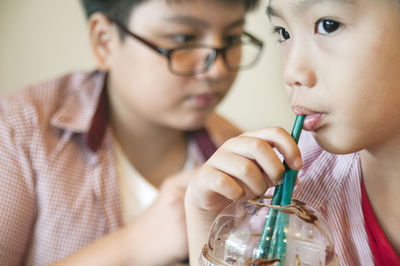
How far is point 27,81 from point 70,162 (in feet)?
2.09

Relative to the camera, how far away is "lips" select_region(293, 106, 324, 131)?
17.0 inches

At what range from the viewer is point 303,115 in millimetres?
440

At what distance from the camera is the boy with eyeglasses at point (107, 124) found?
816 millimetres

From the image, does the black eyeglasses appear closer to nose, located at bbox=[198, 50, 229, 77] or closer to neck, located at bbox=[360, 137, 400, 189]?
nose, located at bbox=[198, 50, 229, 77]

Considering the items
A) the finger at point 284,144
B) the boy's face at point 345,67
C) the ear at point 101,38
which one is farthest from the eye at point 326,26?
the ear at point 101,38

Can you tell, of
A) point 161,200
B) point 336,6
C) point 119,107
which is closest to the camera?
point 336,6

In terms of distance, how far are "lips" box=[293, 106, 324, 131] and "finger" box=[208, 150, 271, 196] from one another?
67mm

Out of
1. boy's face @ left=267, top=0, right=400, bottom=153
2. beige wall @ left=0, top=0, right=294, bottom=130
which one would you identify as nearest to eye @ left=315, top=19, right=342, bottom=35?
boy's face @ left=267, top=0, right=400, bottom=153

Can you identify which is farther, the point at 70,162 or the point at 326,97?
the point at 70,162

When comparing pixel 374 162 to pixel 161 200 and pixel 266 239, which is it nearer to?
pixel 266 239

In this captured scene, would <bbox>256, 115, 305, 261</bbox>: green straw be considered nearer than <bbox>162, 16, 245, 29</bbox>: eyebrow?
Yes

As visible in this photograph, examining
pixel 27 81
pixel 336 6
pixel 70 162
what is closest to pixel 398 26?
pixel 336 6

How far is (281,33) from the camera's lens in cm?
47

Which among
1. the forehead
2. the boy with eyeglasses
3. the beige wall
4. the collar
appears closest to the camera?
the forehead
